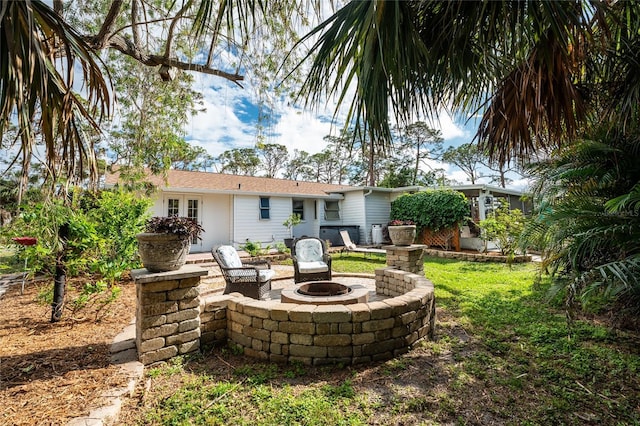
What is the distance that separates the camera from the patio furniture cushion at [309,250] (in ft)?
23.3

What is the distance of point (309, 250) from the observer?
7.14m

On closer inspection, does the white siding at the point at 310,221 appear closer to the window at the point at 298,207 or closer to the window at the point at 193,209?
the window at the point at 298,207

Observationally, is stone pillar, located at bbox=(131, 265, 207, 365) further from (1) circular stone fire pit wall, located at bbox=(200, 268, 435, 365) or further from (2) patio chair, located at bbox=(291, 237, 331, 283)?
(2) patio chair, located at bbox=(291, 237, 331, 283)

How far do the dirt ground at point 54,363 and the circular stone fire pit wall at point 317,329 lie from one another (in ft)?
3.80

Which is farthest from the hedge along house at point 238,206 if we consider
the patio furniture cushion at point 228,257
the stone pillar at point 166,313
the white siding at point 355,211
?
the stone pillar at point 166,313

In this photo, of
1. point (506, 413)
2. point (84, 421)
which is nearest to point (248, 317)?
point (84, 421)

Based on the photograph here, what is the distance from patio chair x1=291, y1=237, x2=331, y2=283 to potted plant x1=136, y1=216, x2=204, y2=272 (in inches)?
136

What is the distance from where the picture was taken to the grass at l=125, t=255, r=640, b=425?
2400mm

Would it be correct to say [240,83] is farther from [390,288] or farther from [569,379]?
[569,379]

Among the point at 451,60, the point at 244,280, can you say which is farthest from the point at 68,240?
the point at 451,60

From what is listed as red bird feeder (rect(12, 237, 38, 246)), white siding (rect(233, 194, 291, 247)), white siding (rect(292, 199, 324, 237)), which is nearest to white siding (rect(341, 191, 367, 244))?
white siding (rect(292, 199, 324, 237))

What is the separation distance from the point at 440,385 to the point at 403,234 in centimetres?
387

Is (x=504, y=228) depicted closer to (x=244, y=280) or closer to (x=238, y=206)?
(x=244, y=280)

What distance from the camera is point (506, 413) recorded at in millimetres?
2459
